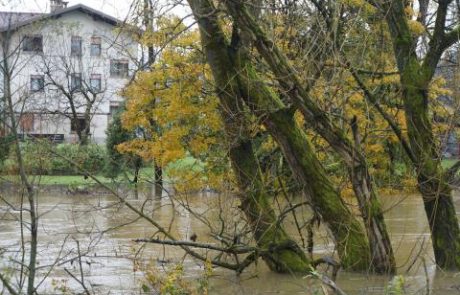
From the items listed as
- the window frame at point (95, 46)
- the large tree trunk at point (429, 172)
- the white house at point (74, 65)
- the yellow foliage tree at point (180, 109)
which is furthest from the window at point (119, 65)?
the large tree trunk at point (429, 172)

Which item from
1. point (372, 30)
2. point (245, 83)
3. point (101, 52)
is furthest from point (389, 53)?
point (101, 52)

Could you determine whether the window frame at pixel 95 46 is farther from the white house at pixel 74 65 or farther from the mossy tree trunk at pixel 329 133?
the mossy tree trunk at pixel 329 133

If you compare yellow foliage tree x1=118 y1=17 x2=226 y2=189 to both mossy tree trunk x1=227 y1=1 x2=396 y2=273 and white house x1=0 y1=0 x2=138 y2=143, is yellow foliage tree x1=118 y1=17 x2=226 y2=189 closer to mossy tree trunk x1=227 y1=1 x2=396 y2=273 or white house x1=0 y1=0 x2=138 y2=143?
mossy tree trunk x1=227 y1=1 x2=396 y2=273

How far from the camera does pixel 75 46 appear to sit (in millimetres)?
47438

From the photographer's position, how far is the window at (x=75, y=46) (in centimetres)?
4620

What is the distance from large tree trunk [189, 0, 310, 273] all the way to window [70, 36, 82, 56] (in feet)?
115

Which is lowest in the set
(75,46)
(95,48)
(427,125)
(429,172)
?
(429,172)

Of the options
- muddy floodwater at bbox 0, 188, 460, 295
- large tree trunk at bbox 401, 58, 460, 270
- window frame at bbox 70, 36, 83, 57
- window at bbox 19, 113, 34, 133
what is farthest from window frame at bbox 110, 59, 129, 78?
window at bbox 19, 113, 34, 133

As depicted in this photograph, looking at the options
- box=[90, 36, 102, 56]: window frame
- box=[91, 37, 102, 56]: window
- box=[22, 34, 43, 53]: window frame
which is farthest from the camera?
box=[91, 37, 102, 56]: window

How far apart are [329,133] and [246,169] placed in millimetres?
1935

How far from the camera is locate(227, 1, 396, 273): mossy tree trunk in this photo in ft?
32.7

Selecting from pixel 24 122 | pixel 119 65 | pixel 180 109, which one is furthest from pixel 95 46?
pixel 24 122

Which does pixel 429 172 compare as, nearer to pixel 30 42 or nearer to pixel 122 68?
pixel 30 42

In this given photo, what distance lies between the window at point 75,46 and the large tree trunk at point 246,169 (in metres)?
35.2
